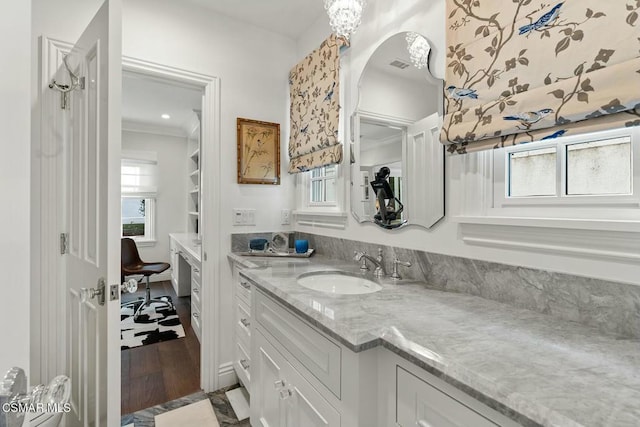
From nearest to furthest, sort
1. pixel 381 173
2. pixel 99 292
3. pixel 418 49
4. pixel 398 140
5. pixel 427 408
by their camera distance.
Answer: pixel 427 408, pixel 99 292, pixel 418 49, pixel 398 140, pixel 381 173

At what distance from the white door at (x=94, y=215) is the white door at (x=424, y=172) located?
1172 mm

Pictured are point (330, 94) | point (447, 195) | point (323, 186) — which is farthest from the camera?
point (323, 186)

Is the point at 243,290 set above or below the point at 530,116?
below

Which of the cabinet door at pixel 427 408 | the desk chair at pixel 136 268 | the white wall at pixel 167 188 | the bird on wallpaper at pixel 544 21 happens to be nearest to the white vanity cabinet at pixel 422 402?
the cabinet door at pixel 427 408

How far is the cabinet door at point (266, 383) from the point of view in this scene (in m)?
1.19

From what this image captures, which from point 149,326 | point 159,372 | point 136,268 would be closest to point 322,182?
point 159,372

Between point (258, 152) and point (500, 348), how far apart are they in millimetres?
1857

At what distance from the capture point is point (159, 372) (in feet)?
7.16

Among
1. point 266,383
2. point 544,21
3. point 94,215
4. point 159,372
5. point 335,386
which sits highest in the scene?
point 544,21

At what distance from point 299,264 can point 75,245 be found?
1.06 meters

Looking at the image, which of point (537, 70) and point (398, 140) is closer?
point (537, 70)

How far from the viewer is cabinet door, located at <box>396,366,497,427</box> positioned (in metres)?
0.60

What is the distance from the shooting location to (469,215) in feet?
3.75

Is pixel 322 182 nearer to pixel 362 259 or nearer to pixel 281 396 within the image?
pixel 362 259
